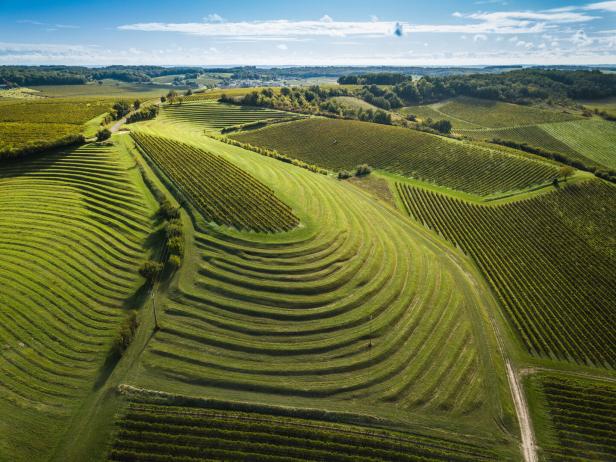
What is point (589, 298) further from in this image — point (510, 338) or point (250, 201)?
point (250, 201)

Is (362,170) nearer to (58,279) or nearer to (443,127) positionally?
(443,127)

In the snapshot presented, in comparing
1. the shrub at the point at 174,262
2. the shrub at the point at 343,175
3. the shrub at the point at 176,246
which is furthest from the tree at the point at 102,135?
the shrub at the point at 343,175

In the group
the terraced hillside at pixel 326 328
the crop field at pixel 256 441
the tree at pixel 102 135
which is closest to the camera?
the crop field at pixel 256 441

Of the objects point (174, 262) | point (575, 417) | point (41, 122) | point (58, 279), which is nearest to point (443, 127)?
point (575, 417)

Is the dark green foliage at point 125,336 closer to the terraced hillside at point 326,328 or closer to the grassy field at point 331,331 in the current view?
the grassy field at point 331,331

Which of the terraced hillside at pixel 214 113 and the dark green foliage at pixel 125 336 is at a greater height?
the terraced hillside at pixel 214 113

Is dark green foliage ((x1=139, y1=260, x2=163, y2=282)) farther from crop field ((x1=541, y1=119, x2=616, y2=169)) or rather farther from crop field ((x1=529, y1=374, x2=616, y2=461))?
crop field ((x1=541, y1=119, x2=616, y2=169))

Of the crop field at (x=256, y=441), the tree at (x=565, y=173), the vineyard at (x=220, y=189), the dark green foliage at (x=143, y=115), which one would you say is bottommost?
the crop field at (x=256, y=441)

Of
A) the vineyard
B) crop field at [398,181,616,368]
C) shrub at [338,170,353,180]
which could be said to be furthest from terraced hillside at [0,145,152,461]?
crop field at [398,181,616,368]
